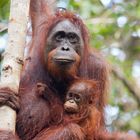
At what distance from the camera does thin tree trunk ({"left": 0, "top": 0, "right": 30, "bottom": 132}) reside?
475 centimetres

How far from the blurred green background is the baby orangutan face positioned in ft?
7.44

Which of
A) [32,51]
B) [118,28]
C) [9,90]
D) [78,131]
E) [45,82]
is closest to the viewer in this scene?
[9,90]

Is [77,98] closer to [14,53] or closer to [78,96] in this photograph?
[78,96]

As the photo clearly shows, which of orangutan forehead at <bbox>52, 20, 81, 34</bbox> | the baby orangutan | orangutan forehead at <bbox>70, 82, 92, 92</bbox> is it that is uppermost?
orangutan forehead at <bbox>52, 20, 81, 34</bbox>

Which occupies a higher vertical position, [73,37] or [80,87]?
[73,37]

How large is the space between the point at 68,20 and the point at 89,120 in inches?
41.6

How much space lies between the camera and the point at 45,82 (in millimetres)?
5727

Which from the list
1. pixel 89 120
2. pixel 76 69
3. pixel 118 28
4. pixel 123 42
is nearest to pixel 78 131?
pixel 89 120

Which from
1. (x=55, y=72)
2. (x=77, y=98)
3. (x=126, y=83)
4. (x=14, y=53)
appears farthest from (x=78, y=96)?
(x=126, y=83)

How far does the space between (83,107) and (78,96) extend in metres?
0.12

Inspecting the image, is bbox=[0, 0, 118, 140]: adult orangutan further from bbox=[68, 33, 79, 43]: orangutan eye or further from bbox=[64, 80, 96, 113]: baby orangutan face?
bbox=[64, 80, 96, 113]: baby orangutan face

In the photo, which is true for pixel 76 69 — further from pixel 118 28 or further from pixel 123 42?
pixel 123 42

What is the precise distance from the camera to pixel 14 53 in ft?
15.9

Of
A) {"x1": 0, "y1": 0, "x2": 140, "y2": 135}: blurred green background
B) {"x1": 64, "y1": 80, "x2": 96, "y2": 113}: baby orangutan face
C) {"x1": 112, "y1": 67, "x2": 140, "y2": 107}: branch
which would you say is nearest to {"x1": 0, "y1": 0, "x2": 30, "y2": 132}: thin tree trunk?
{"x1": 64, "y1": 80, "x2": 96, "y2": 113}: baby orangutan face
